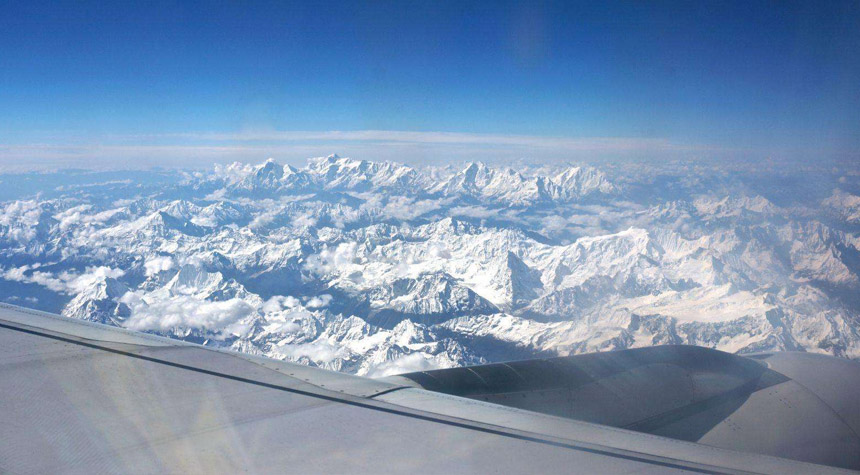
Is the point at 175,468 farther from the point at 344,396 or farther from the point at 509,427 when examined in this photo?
the point at 509,427

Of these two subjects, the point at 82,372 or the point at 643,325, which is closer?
the point at 82,372

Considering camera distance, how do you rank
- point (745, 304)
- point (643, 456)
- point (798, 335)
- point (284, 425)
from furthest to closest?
point (745, 304) < point (798, 335) < point (284, 425) < point (643, 456)

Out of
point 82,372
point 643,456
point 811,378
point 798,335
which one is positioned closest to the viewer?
point 643,456

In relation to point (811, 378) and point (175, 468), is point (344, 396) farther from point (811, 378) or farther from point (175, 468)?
point (811, 378)

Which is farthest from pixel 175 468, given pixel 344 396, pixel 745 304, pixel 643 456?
pixel 745 304

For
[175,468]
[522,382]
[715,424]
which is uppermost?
[175,468]

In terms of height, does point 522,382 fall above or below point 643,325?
above
